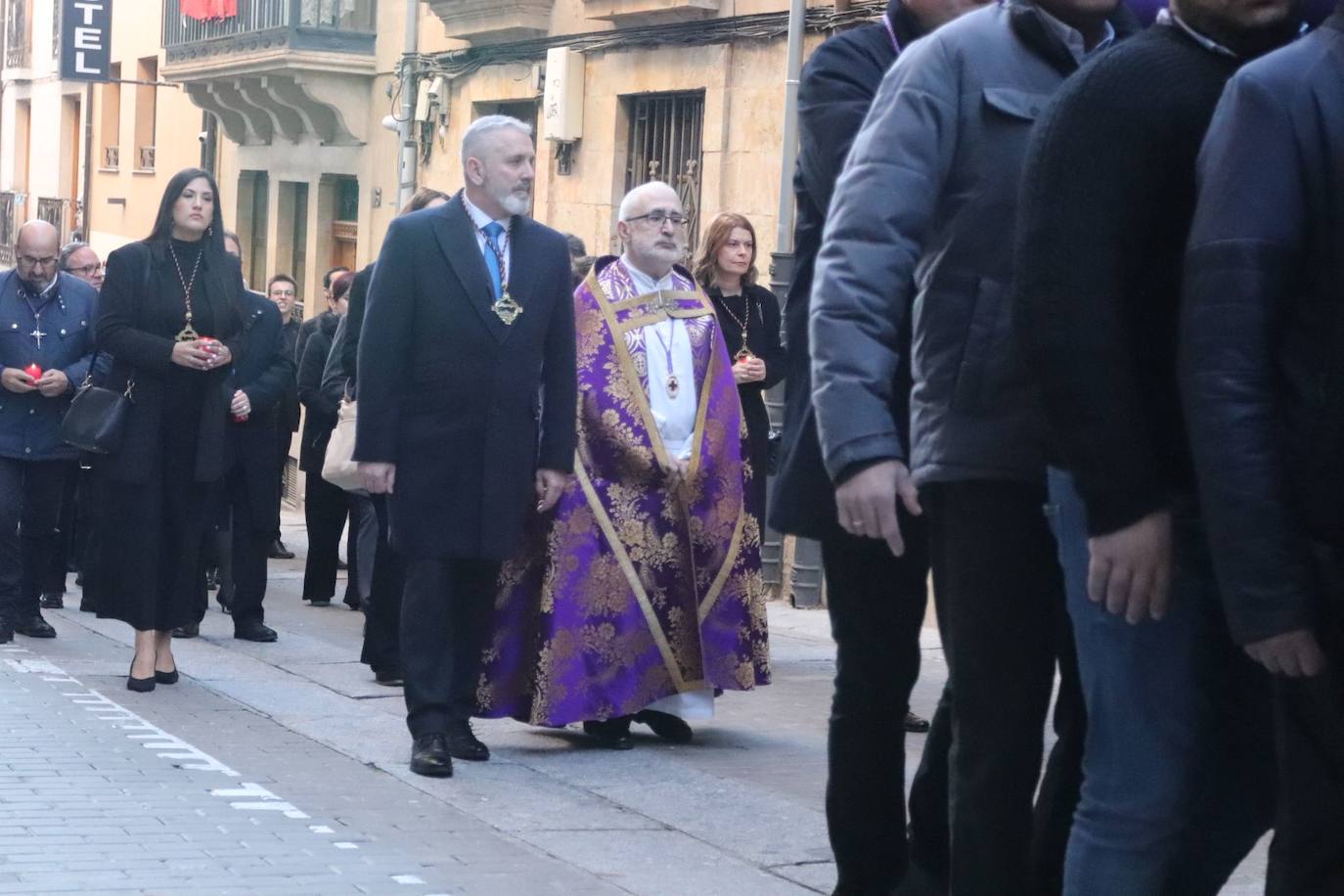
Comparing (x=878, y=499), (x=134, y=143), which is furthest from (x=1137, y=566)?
(x=134, y=143)

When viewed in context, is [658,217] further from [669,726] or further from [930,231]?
[930,231]

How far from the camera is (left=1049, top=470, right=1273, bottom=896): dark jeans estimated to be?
3346mm

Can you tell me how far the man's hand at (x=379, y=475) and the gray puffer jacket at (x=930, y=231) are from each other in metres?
2.99

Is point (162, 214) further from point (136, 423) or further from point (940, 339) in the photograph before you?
point (940, 339)

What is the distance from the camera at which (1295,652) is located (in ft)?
9.89

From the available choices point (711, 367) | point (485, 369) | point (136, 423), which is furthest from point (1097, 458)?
point (136, 423)

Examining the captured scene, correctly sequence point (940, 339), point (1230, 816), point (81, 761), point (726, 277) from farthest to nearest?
point (726, 277), point (81, 761), point (940, 339), point (1230, 816)

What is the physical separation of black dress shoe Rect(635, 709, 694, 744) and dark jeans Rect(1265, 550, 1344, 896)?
14.3ft

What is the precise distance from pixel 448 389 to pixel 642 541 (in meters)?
0.88

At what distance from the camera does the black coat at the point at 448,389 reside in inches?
265

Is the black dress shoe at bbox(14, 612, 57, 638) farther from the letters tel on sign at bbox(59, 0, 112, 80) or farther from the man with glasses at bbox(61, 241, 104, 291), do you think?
the letters tel on sign at bbox(59, 0, 112, 80)

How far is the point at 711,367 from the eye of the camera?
24.6 ft

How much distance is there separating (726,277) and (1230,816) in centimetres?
597

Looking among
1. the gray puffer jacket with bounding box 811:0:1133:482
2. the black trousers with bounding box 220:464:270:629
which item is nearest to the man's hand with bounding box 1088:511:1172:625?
the gray puffer jacket with bounding box 811:0:1133:482
